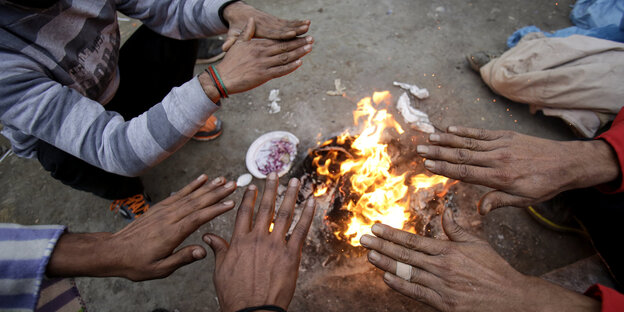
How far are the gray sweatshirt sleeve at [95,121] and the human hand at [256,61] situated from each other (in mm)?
213

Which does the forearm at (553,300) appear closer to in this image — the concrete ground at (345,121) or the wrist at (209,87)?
the concrete ground at (345,121)

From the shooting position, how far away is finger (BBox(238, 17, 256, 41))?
7.07 ft

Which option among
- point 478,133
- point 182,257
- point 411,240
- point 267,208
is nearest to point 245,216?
point 267,208

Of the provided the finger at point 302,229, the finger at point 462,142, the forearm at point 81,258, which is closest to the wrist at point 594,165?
the finger at point 462,142

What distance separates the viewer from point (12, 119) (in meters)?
1.68

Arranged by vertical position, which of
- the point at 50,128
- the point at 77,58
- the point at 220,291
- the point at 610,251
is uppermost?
the point at 77,58

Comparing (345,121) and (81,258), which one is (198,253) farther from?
(345,121)

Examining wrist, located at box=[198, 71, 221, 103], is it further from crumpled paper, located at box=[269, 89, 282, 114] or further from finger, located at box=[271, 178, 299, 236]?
crumpled paper, located at box=[269, 89, 282, 114]

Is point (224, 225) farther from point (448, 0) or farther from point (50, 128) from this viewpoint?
point (448, 0)

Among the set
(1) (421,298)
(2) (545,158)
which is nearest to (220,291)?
(1) (421,298)

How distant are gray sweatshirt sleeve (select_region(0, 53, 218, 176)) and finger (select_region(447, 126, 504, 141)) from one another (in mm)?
1657

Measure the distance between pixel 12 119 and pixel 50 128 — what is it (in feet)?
0.58

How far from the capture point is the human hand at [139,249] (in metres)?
1.48

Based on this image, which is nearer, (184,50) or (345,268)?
(345,268)
